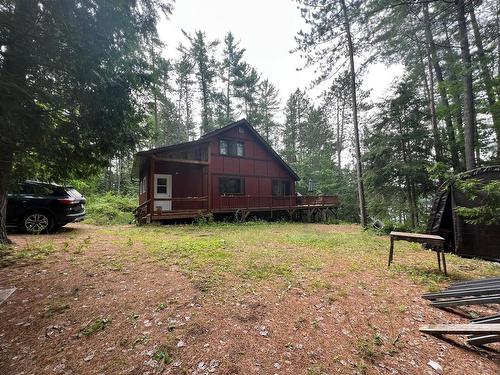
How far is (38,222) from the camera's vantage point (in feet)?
24.0

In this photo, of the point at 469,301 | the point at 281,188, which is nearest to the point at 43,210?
the point at 469,301

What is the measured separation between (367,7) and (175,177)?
1198 centimetres

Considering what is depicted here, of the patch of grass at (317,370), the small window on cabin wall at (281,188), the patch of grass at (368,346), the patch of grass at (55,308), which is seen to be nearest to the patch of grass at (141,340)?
the patch of grass at (55,308)

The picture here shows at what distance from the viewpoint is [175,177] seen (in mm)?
13938

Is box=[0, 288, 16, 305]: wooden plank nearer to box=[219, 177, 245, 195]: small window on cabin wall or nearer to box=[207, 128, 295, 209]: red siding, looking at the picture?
box=[207, 128, 295, 209]: red siding

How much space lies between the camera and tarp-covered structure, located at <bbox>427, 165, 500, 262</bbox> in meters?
6.09

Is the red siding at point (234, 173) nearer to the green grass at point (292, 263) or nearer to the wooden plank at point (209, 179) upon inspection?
the wooden plank at point (209, 179)

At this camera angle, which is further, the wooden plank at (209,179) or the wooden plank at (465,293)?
the wooden plank at (209,179)

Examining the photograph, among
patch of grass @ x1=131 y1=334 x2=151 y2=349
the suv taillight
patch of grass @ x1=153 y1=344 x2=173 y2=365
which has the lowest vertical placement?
patch of grass @ x1=153 y1=344 x2=173 y2=365

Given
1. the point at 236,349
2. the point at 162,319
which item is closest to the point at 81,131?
the point at 162,319

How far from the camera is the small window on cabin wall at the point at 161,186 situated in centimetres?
1351

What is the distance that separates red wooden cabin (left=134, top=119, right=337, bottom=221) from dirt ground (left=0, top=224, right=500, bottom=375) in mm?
8337

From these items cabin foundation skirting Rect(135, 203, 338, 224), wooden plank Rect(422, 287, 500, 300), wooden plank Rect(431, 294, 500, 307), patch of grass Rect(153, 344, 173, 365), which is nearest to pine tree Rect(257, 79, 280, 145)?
cabin foundation skirting Rect(135, 203, 338, 224)

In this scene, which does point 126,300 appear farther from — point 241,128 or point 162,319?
point 241,128
